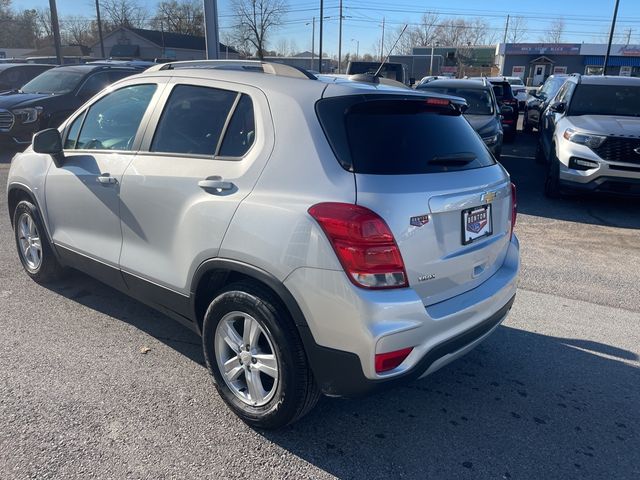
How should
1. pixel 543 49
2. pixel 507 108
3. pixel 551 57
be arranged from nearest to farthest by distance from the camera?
pixel 507 108 < pixel 543 49 < pixel 551 57

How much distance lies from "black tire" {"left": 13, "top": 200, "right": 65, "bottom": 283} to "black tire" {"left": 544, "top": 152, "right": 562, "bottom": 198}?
23.0 ft

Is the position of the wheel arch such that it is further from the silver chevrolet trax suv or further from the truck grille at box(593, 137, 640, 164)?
the truck grille at box(593, 137, 640, 164)

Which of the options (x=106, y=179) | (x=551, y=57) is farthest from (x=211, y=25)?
(x=551, y=57)

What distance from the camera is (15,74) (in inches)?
→ 591

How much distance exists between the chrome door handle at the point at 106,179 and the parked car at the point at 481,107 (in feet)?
22.5

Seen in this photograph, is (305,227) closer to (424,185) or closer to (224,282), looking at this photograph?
(424,185)

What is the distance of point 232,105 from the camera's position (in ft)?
9.62

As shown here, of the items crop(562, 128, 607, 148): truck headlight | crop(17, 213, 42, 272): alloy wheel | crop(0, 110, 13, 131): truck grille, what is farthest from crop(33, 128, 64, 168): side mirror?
crop(0, 110, 13, 131): truck grille

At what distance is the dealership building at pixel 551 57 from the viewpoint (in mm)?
60719

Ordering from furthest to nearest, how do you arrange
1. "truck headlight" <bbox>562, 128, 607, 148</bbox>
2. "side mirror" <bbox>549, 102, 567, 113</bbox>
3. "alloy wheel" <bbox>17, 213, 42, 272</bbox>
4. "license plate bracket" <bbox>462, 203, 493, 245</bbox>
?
"side mirror" <bbox>549, 102, 567, 113</bbox> → "truck headlight" <bbox>562, 128, 607, 148</bbox> → "alloy wheel" <bbox>17, 213, 42, 272</bbox> → "license plate bracket" <bbox>462, 203, 493, 245</bbox>

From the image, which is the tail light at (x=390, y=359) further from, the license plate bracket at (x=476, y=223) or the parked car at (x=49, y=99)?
the parked car at (x=49, y=99)

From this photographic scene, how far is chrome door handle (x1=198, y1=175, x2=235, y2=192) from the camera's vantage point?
272cm

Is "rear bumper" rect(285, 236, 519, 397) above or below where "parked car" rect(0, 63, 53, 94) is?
below

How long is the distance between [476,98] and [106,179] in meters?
8.85
